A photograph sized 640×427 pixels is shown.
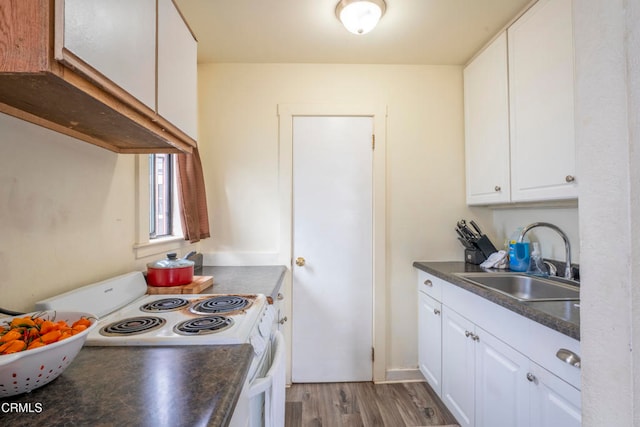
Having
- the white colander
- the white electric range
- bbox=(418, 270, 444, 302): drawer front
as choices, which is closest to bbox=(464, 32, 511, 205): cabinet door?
bbox=(418, 270, 444, 302): drawer front

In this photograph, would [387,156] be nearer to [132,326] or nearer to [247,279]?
[247,279]

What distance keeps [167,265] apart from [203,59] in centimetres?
158

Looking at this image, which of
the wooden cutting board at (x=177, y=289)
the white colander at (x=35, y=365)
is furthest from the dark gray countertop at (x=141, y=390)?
the wooden cutting board at (x=177, y=289)

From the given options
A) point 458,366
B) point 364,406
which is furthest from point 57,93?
point 364,406

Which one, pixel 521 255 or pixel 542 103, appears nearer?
pixel 542 103

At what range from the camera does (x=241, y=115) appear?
2213 mm

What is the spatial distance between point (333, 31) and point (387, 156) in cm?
93

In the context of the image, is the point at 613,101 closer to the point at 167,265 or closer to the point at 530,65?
the point at 530,65

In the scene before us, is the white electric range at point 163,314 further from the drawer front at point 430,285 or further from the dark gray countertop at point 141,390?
the drawer front at point 430,285

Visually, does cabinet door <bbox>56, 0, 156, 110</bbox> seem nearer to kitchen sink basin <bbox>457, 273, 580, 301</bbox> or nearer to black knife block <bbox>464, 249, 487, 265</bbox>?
kitchen sink basin <bbox>457, 273, 580, 301</bbox>

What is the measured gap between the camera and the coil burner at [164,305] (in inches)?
45.1

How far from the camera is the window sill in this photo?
1.51m

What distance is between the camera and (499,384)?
1.31m

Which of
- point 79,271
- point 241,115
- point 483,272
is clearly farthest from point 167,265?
point 483,272
